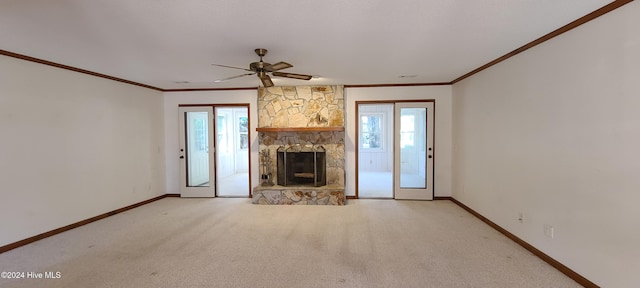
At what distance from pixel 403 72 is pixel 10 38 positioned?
4.73 meters

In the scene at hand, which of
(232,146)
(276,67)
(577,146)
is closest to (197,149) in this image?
(232,146)

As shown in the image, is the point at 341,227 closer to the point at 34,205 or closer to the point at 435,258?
the point at 435,258

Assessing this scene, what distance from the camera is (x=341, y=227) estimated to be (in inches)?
154

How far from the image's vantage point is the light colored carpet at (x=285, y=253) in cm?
254

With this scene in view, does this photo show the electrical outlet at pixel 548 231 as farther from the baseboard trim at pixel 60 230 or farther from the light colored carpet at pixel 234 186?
the baseboard trim at pixel 60 230

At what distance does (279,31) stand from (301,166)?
330 centimetres

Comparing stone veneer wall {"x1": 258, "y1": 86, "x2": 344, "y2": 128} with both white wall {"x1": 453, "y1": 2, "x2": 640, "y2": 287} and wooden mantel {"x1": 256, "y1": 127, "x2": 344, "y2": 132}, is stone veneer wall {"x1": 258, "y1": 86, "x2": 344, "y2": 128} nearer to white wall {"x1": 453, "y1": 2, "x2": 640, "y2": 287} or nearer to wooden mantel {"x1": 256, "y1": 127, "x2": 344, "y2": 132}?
wooden mantel {"x1": 256, "y1": 127, "x2": 344, "y2": 132}

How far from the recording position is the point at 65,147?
12.8 ft

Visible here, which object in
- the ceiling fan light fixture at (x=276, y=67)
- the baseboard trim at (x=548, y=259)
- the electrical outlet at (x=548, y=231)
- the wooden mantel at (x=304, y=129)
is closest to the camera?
the baseboard trim at (x=548, y=259)

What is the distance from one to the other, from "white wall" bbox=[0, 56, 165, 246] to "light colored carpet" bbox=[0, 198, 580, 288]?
378 mm

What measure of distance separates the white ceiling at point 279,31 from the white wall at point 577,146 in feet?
0.99

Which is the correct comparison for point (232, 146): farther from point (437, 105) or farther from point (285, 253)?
point (285, 253)

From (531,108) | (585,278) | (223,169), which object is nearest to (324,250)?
(585,278)

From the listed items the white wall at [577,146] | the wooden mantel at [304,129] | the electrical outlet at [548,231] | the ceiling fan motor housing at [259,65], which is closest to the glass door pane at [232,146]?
the wooden mantel at [304,129]
